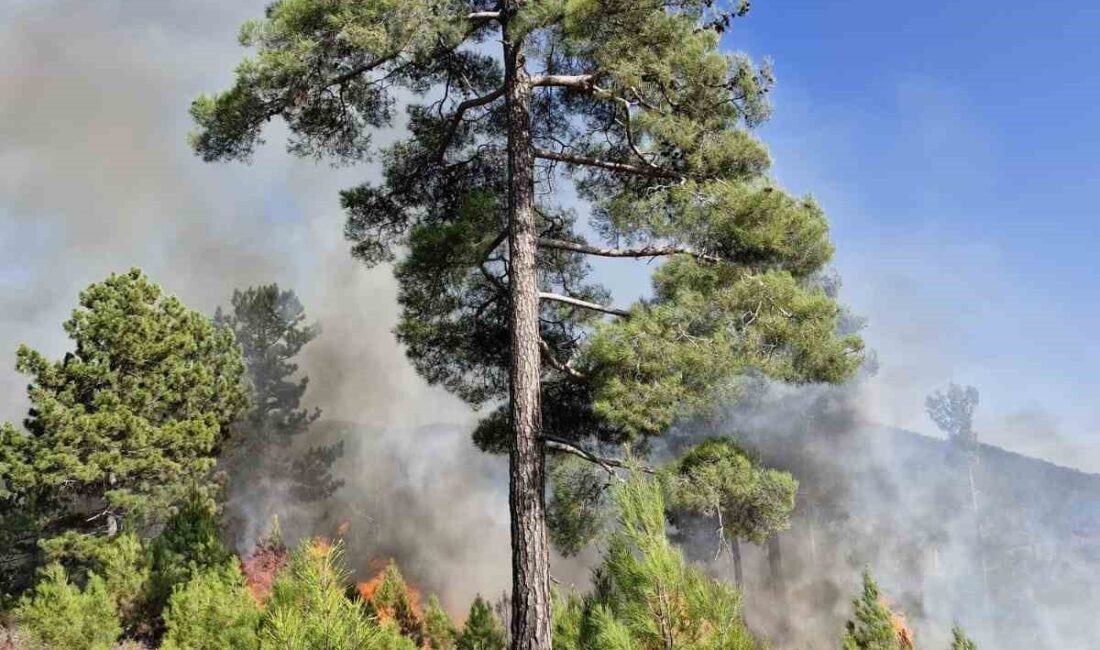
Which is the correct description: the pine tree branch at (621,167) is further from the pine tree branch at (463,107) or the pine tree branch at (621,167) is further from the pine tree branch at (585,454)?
the pine tree branch at (585,454)

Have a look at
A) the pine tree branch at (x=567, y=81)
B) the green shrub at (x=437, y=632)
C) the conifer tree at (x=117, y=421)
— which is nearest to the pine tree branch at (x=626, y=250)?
the pine tree branch at (x=567, y=81)

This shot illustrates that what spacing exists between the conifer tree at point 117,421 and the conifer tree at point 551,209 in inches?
366

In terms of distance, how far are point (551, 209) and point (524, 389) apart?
3.34m

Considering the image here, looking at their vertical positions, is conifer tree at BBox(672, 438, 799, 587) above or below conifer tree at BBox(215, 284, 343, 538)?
below

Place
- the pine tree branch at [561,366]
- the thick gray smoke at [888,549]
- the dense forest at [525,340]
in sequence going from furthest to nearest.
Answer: the thick gray smoke at [888,549]
the pine tree branch at [561,366]
the dense forest at [525,340]

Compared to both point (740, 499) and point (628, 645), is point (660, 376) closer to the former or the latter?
point (740, 499)

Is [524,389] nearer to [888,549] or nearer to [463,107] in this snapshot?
[463,107]

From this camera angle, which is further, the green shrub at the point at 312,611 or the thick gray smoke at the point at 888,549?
the thick gray smoke at the point at 888,549

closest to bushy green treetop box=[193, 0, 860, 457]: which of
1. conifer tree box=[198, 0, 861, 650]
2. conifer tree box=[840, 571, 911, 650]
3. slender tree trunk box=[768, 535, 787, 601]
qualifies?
conifer tree box=[198, 0, 861, 650]

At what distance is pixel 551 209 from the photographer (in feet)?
32.2

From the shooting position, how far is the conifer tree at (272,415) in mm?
24000

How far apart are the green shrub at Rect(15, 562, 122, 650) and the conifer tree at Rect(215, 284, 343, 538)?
39.5 ft

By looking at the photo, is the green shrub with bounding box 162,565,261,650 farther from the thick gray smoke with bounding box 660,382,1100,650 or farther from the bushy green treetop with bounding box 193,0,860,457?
the thick gray smoke with bounding box 660,382,1100,650

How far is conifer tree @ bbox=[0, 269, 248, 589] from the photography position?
1494 centimetres
